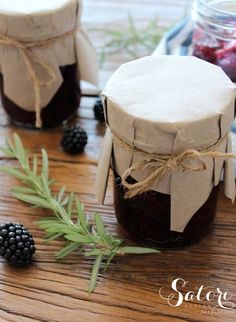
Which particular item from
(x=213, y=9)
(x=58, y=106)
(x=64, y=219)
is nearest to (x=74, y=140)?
(x=58, y=106)

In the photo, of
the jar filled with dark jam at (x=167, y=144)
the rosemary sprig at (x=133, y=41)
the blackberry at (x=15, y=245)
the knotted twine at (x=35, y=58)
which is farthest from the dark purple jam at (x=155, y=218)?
the rosemary sprig at (x=133, y=41)

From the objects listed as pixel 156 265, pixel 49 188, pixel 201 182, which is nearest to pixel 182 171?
pixel 201 182

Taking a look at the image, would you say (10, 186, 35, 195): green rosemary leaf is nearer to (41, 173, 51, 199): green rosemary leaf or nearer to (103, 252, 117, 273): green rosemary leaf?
(41, 173, 51, 199): green rosemary leaf

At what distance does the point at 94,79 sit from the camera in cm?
Result: 96

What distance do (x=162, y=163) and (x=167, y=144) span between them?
1.0 inches

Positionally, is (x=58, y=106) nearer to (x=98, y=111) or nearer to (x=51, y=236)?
(x=98, y=111)

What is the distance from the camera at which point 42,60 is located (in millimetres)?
866

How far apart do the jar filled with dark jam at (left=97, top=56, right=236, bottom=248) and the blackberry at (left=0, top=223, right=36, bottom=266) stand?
0.12 metres

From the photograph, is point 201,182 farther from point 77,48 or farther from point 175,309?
point 77,48

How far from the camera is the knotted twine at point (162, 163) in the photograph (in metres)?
0.63

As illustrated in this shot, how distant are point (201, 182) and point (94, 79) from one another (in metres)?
0.35

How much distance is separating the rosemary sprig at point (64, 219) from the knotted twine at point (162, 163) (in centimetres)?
9

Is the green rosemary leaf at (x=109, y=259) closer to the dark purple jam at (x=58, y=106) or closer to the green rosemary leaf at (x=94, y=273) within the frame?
the green rosemary leaf at (x=94, y=273)

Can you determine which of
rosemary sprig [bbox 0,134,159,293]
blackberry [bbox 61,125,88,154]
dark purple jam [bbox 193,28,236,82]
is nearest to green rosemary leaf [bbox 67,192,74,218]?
rosemary sprig [bbox 0,134,159,293]
